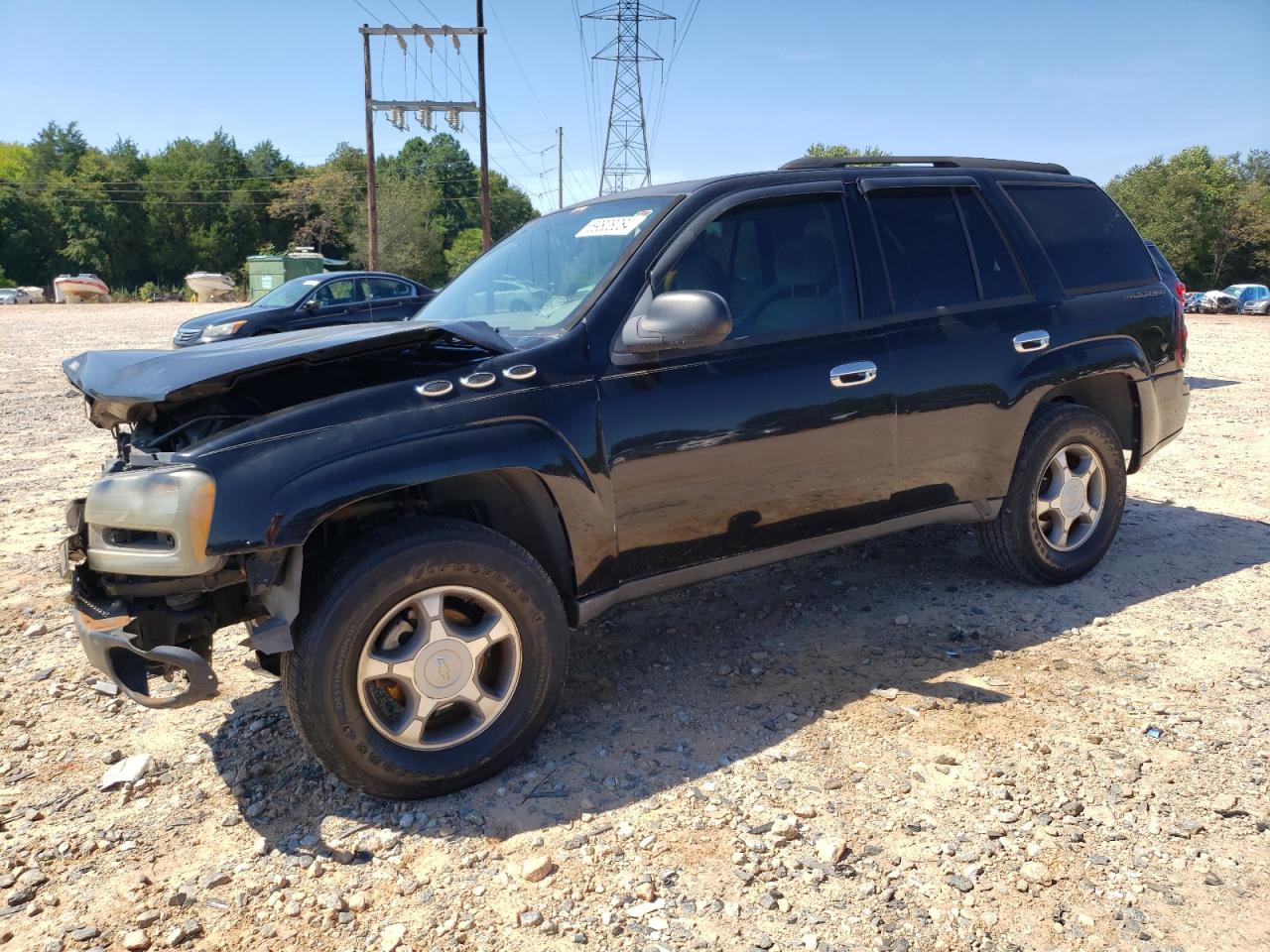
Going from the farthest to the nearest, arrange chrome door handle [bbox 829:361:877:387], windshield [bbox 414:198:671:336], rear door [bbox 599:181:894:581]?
chrome door handle [bbox 829:361:877:387], windshield [bbox 414:198:671:336], rear door [bbox 599:181:894:581]

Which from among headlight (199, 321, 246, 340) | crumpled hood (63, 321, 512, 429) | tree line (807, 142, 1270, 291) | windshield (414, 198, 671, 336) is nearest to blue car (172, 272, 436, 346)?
headlight (199, 321, 246, 340)

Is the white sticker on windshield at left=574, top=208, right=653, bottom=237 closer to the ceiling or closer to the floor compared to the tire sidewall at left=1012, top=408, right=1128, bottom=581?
closer to the ceiling

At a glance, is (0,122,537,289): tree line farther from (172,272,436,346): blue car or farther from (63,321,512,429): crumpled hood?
(63,321,512,429): crumpled hood

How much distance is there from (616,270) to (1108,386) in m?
2.90

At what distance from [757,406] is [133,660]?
2224 mm

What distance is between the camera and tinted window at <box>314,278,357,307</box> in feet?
47.7

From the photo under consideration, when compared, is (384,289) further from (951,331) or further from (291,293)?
(951,331)

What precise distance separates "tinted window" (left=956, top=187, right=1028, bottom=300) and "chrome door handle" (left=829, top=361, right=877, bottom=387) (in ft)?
2.89

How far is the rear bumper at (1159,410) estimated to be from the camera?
4.80m

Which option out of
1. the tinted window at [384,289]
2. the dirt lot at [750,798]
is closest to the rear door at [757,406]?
the dirt lot at [750,798]

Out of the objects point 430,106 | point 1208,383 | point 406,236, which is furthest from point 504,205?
point 1208,383

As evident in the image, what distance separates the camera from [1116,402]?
4.86 m

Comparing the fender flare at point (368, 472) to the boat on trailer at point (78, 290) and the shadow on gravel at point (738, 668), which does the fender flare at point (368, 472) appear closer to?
the shadow on gravel at point (738, 668)

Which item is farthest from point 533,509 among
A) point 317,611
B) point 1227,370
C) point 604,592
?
point 1227,370
